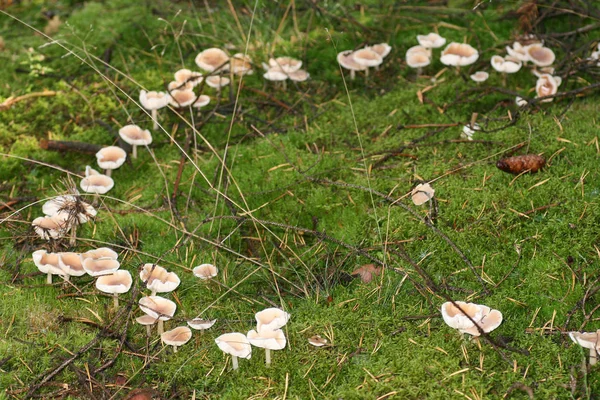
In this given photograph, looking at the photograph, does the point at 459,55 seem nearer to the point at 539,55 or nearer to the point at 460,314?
the point at 539,55

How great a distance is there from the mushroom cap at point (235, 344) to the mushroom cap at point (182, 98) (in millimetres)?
2402

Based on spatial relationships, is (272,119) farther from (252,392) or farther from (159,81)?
(252,392)

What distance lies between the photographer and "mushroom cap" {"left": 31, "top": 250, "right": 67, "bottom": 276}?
369 centimetres

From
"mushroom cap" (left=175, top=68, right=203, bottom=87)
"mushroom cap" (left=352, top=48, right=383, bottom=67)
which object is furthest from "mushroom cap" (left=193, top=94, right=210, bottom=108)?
"mushroom cap" (left=352, top=48, right=383, bottom=67)

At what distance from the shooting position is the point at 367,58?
5.32m

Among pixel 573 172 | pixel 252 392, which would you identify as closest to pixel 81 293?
pixel 252 392

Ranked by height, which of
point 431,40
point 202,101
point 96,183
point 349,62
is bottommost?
point 96,183

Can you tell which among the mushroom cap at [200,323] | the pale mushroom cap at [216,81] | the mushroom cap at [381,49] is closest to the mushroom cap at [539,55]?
the mushroom cap at [381,49]

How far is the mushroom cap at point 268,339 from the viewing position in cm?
313

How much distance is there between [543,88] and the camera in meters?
4.84

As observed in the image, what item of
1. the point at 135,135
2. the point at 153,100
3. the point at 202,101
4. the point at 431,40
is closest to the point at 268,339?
the point at 135,135

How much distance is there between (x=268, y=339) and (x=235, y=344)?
188 millimetres

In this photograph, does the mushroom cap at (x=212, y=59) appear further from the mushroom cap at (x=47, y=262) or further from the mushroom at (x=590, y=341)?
the mushroom at (x=590, y=341)

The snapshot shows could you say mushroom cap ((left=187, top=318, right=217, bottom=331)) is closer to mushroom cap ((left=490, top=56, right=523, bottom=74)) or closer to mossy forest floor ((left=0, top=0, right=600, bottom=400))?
mossy forest floor ((left=0, top=0, right=600, bottom=400))
